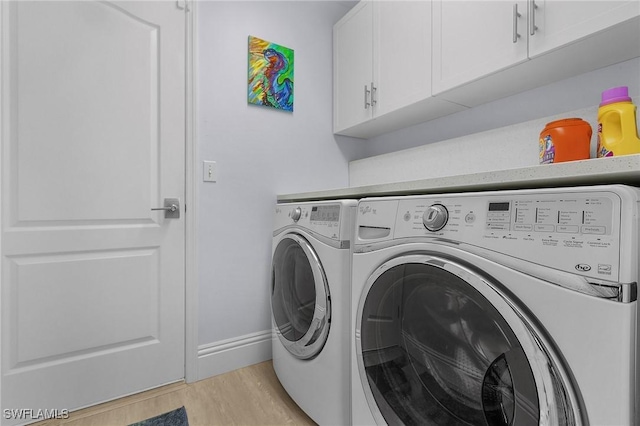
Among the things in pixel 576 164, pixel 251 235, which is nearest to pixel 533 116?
pixel 576 164

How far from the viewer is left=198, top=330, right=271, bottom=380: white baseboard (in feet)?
5.41

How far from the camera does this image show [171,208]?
1589 millimetres

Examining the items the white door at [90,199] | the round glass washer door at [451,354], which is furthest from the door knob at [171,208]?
the round glass washer door at [451,354]

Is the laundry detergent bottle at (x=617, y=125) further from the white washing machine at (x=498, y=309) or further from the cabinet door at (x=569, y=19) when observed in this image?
the white washing machine at (x=498, y=309)

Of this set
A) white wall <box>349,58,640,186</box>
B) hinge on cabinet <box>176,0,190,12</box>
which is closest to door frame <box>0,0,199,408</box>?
hinge on cabinet <box>176,0,190,12</box>

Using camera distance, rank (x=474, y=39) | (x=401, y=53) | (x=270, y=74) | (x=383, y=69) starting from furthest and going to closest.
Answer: (x=270, y=74)
(x=383, y=69)
(x=401, y=53)
(x=474, y=39)

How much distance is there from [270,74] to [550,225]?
174cm

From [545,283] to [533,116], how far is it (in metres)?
1.20

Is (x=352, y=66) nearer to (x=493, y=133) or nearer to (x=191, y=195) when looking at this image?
(x=493, y=133)

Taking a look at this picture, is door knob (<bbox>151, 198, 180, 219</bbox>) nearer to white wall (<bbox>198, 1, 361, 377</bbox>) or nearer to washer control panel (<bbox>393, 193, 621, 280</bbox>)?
white wall (<bbox>198, 1, 361, 377</bbox>)

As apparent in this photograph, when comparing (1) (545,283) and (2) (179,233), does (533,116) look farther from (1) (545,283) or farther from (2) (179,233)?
(2) (179,233)

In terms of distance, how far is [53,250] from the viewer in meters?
1.34

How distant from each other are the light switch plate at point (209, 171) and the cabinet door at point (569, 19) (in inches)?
60.3

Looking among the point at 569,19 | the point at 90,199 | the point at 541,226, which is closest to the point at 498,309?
the point at 541,226
